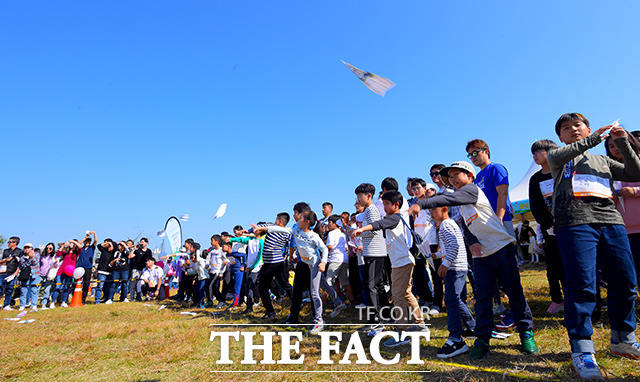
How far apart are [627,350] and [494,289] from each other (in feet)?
3.70

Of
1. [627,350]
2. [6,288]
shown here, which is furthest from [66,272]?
[627,350]

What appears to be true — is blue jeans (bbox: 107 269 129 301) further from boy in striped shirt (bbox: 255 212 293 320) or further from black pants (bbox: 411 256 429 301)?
black pants (bbox: 411 256 429 301)

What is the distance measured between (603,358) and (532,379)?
900 mm

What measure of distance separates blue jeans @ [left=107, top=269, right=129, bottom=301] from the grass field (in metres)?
6.68

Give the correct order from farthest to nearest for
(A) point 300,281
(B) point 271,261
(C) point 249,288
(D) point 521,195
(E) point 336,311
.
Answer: (D) point 521,195, (C) point 249,288, (B) point 271,261, (E) point 336,311, (A) point 300,281

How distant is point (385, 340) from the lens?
4785 millimetres

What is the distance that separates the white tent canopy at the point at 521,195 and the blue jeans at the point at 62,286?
63.6ft

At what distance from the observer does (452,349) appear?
3.65 m

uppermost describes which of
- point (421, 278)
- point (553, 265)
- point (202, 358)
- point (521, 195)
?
point (521, 195)

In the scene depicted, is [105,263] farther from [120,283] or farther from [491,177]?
[491,177]

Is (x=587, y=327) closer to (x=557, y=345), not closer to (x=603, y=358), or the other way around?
(x=603, y=358)

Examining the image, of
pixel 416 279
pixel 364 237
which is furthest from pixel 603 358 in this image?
pixel 416 279

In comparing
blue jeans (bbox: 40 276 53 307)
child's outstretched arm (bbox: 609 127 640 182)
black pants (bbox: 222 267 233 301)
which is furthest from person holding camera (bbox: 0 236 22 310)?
child's outstretched arm (bbox: 609 127 640 182)

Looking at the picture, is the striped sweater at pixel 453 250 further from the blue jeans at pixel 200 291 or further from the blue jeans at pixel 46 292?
the blue jeans at pixel 46 292
